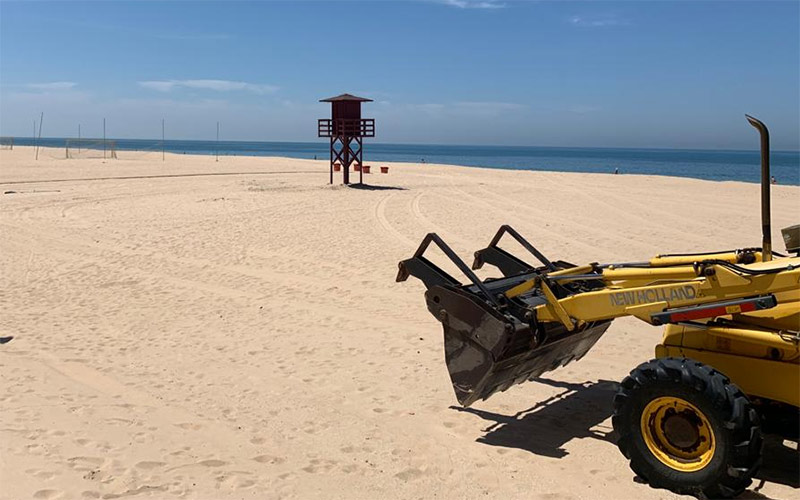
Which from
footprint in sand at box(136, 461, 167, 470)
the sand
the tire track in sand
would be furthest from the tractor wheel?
the tire track in sand

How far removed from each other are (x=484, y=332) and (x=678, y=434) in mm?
1507

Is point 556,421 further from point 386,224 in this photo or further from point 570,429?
point 386,224

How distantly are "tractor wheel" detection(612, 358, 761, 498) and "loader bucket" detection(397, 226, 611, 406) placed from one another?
0.90 metres

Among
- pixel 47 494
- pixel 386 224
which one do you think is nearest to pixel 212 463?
pixel 47 494

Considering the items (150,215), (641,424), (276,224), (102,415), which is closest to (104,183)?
(150,215)

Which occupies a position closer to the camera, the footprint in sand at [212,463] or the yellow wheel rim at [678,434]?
the yellow wheel rim at [678,434]

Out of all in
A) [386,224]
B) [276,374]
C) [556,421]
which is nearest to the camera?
[556,421]

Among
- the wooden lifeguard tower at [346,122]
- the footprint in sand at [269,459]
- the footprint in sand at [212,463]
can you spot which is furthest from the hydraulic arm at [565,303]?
the wooden lifeguard tower at [346,122]

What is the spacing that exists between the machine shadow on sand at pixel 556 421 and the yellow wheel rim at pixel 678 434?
88cm

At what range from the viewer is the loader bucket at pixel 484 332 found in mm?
5504

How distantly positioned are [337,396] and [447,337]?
1.67 meters

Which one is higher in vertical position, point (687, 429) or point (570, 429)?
point (687, 429)

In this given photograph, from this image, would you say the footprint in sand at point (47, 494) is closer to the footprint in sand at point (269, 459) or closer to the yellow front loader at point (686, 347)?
the footprint in sand at point (269, 459)

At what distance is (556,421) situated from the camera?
629 centimetres
